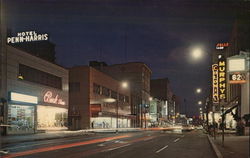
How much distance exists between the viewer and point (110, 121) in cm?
7312

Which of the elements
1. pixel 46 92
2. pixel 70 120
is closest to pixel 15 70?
pixel 46 92

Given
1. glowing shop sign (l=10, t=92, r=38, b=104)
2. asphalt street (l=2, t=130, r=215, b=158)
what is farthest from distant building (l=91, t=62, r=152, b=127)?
asphalt street (l=2, t=130, r=215, b=158)

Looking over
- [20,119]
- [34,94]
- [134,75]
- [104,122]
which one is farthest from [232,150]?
[134,75]

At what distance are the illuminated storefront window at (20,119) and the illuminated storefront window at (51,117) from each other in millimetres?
2884

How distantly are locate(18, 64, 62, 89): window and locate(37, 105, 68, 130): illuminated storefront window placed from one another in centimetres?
351

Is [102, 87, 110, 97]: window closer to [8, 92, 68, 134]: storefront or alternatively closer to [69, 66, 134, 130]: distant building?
[69, 66, 134, 130]: distant building

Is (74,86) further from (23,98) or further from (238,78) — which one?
(238,78)

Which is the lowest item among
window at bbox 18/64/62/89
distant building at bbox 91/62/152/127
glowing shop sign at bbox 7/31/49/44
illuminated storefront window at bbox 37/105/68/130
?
illuminated storefront window at bbox 37/105/68/130

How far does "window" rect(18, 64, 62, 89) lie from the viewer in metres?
39.5

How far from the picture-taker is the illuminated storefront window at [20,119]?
35688 mm

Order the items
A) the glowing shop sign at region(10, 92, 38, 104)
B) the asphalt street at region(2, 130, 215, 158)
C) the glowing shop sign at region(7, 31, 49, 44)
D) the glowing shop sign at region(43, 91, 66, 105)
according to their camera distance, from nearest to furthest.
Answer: the asphalt street at region(2, 130, 215, 158) → the glowing shop sign at region(10, 92, 38, 104) → the glowing shop sign at region(43, 91, 66, 105) → the glowing shop sign at region(7, 31, 49, 44)

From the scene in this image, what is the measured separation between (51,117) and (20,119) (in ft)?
34.7

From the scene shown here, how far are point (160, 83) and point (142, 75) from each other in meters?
71.0

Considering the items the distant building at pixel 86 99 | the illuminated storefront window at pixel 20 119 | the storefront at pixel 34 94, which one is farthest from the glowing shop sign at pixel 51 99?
the distant building at pixel 86 99
